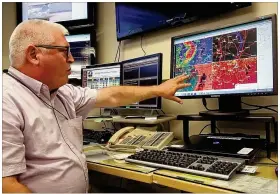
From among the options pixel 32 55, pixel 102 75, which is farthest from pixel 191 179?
pixel 102 75

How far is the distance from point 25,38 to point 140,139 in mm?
704

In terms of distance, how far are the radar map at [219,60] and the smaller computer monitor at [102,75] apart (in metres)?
0.58

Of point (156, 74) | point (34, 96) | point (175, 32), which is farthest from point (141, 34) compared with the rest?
point (34, 96)

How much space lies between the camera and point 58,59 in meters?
1.19

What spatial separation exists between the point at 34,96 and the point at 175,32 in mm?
1023

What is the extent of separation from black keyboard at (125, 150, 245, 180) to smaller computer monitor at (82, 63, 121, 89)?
3.05ft

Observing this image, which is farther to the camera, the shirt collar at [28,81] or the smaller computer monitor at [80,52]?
the smaller computer monitor at [80,52]

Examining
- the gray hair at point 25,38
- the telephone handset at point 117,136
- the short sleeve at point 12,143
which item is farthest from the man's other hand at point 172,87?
the short sleeve at point 12,143

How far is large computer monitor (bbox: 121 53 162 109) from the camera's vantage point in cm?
167

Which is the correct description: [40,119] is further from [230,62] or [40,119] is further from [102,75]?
[102,75]

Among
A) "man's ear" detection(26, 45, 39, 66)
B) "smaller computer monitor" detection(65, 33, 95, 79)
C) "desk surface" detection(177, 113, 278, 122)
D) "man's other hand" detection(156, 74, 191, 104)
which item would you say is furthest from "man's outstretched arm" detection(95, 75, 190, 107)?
"smaller computer monitor" detection(65, 33, 95, 79)

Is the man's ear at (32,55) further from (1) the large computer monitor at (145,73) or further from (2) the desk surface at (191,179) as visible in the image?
(1) the large computer monitor at (145,73)

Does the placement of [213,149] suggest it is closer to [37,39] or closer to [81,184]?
[81,184]

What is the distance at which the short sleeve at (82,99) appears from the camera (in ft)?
4.56
